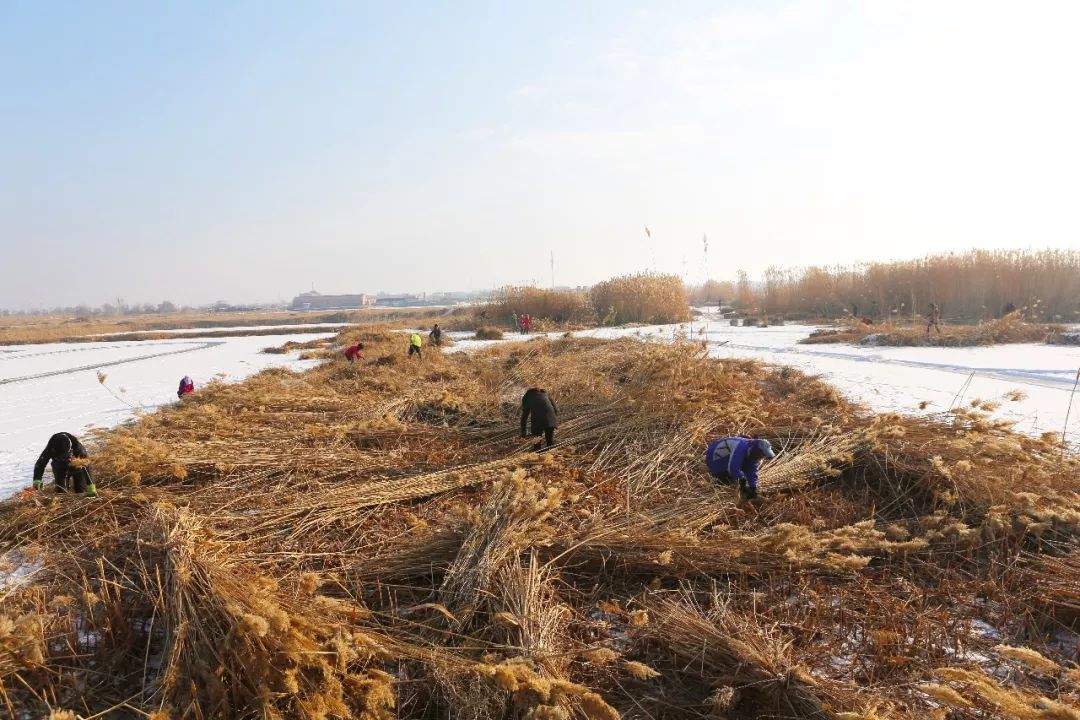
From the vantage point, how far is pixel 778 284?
34.2 m

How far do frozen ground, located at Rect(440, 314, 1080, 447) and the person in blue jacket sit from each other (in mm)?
3552

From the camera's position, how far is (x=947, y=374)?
11.2 metres

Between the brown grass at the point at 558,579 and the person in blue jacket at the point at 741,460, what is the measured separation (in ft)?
0.54

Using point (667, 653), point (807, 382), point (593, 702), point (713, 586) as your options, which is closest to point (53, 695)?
point (593, 702)

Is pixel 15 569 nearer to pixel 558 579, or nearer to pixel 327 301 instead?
pixel 558 579

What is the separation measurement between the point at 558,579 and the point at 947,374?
11.2 meters

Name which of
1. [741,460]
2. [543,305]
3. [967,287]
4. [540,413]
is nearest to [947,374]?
[741,460]

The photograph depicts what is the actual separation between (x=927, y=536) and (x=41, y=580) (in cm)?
592

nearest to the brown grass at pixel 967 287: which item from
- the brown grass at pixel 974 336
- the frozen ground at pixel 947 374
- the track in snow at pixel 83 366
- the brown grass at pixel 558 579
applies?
the brown grass at pixel 974 336

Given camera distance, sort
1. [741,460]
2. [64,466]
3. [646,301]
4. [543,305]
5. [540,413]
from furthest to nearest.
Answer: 1. [543,305]
2. [646,301]
3. [540,413]
4. [64,466]
5. [741,460]

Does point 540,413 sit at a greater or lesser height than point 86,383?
greater

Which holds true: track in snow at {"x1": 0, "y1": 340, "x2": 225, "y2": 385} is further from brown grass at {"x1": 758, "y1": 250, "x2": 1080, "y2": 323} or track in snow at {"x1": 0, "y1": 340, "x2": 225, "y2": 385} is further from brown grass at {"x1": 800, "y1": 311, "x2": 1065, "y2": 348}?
brown grass at {"x1": 758, "y1": 250, "x2": 1080, "y2": 323}

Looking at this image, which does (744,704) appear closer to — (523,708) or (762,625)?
(762,625)

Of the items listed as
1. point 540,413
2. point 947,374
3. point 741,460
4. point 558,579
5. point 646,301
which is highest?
point 646,301
